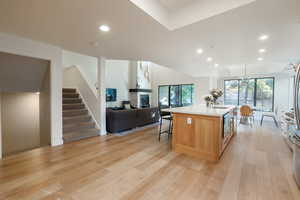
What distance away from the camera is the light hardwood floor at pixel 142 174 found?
5.82 feet

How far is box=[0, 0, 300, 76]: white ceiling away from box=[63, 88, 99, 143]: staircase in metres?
2.01

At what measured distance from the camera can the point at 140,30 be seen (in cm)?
252

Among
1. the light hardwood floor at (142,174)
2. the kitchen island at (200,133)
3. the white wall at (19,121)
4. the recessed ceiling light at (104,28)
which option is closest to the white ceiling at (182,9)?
the recessed ceiling light at (104,28)

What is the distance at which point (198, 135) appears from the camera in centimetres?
285

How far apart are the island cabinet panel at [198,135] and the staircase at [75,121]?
8.41 ft

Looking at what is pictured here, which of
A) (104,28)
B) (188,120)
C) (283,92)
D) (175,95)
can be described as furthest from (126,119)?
(283,92)

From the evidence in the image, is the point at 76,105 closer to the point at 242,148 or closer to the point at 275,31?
the point at 242,148

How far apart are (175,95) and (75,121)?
6110mm

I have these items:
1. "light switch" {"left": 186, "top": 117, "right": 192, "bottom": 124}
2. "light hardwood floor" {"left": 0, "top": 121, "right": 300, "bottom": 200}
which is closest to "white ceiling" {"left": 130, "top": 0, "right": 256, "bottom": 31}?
"light switch" {"left": 186, "top": 117, "right": 192, "bottom": 124}

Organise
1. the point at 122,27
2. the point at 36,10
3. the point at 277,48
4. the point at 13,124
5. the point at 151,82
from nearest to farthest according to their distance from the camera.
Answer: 1. the point at 36,10
2. the point at 122,27
3. the point at 277,48
4. the point at 13,124
5. the point at 151,82

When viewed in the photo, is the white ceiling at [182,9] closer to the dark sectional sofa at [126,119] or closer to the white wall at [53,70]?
the white wall at [53,70]

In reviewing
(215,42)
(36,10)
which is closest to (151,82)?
(215,42)

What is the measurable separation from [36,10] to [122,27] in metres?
1.20

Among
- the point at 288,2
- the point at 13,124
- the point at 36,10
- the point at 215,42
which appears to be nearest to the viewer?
the point at 288,2
